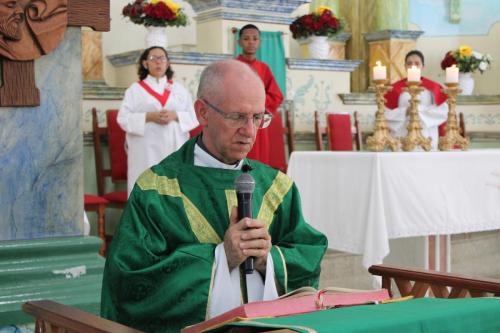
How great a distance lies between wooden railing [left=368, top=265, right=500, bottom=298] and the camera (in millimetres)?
2475

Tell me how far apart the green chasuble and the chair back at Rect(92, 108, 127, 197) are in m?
4.42

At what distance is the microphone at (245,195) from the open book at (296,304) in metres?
0.17

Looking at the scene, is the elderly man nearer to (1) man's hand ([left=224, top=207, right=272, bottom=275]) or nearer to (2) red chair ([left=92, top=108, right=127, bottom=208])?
(1) man's hand ([left=224, top=207, right=272, bottom=275])

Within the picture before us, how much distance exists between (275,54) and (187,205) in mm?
6269

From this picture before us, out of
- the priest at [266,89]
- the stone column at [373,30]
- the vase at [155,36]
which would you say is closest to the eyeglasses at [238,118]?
the priest at [266,89]

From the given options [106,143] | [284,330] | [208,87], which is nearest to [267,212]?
[208,87]

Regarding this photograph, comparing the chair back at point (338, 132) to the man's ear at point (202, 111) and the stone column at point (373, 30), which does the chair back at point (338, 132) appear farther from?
the man's ear at point (202, 111)

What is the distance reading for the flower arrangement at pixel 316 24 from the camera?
920 cm

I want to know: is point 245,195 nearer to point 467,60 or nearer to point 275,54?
point 275,54

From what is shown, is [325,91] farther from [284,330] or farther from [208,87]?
[284,330]

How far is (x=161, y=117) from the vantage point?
648 cm

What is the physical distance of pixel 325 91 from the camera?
356 inches

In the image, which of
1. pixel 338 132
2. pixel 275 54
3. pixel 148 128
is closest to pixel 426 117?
pixel 338 132

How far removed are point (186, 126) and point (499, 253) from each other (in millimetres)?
2844
